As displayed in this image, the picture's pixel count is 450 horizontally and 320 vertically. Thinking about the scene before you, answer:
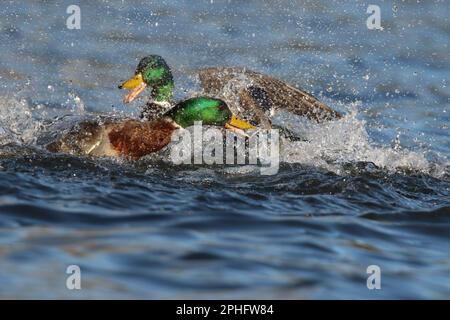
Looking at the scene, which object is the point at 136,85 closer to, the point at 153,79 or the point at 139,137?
the point at 153,79

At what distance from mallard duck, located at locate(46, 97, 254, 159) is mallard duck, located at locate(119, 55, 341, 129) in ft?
2.92

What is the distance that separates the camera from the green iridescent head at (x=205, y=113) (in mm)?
8383

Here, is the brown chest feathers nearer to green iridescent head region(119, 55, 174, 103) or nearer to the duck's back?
green iridescent head region(119, 55, 174, 103)

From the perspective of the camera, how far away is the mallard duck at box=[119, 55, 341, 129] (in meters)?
9.52

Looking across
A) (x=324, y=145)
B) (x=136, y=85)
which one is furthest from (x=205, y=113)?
(x=136, y=85)

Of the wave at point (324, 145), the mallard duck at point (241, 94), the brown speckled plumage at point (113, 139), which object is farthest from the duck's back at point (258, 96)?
the brown speckled plumage at point (113, 139)

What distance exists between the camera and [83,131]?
812 cm

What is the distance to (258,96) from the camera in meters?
9.84

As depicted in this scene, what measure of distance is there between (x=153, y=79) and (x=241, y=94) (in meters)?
0.85

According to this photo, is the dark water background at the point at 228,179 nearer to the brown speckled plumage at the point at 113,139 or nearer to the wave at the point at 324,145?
the wave at the point at 324,145
